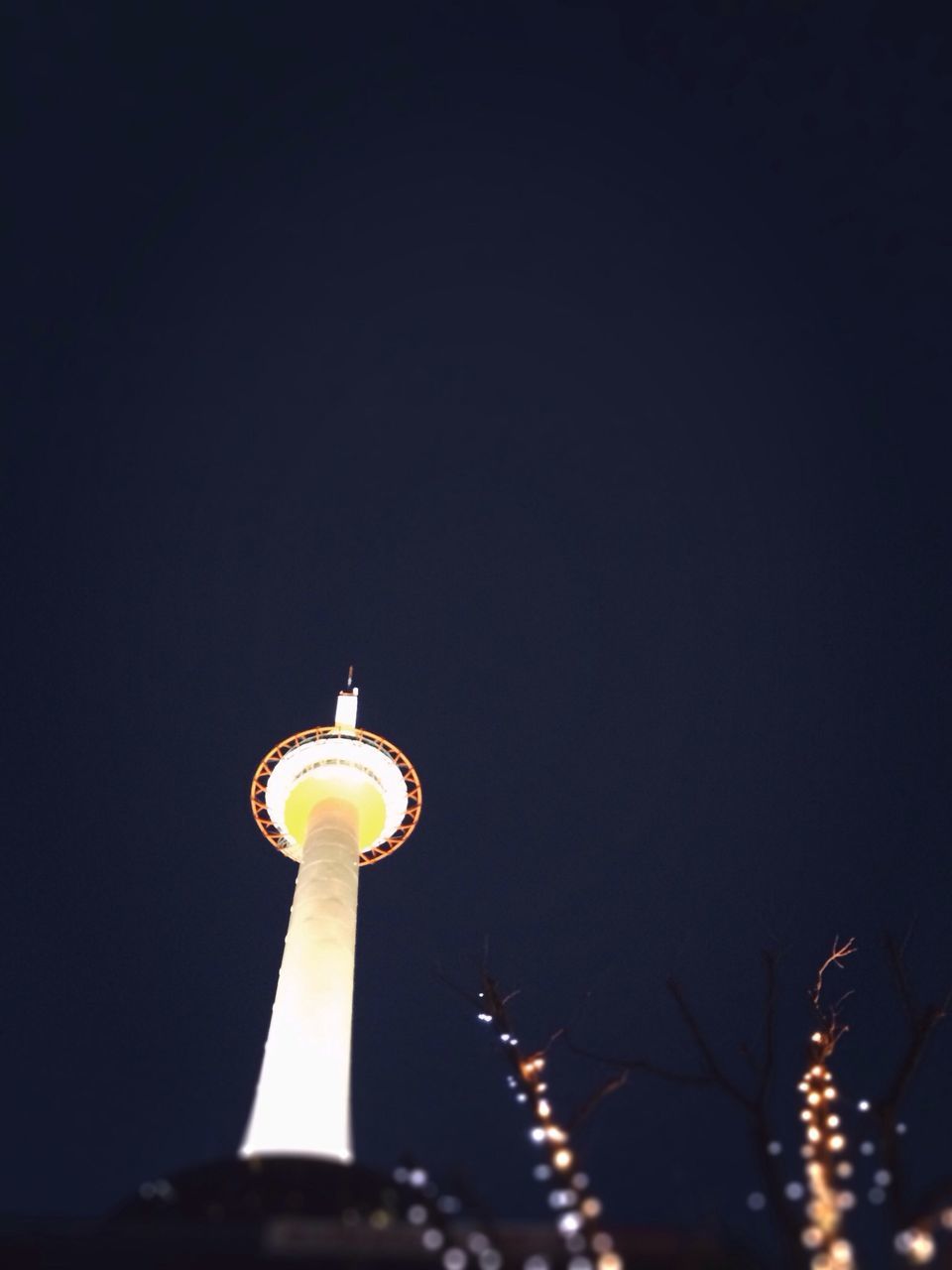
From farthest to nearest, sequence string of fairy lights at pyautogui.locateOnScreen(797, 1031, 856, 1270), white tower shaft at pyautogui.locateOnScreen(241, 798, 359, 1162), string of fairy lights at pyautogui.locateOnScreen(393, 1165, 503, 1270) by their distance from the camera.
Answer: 1. white tower shaft at pyautogui.locateOnScreen(241, 798, 359, 1162)
2. string of fairy lights at pyautogui.locateOnScreen(797, 1031, 856, 1270)
3. string of fairy lights at pyautogui.locateOnScreen(393, 1165, 503, 1270)

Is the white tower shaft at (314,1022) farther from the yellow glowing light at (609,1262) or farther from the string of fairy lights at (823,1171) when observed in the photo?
the string of fairy lights at (823,1171)

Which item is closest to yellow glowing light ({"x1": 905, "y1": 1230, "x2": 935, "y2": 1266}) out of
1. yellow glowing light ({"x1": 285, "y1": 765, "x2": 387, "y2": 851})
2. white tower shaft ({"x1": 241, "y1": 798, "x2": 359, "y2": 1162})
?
white tower shaft ({"x1": 241, "y1": 798, "x2": 359, "y2": 1162})

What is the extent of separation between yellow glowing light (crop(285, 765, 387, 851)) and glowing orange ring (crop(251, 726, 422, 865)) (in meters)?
0.76

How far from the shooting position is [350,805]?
99.2 ft

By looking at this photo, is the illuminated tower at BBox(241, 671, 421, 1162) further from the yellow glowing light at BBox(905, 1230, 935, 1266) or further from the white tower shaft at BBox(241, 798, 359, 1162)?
the yellow glowing light at BBox(905, 1230, 935, 1266)

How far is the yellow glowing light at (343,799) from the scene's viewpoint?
101ft

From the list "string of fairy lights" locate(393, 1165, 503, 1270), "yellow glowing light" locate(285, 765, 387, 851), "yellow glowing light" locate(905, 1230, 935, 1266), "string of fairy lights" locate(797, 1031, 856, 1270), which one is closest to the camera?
"yellow glowing light" locate(905, 1230, 935, 1266)

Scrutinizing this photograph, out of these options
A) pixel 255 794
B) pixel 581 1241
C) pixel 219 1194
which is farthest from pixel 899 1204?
pixel 255 794

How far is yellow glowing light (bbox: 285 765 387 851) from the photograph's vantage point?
30.8 meters

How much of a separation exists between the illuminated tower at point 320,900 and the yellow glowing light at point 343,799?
0.03 meters

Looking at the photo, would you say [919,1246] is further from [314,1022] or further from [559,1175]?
[314,1022]

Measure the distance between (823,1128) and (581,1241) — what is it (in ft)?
18.5

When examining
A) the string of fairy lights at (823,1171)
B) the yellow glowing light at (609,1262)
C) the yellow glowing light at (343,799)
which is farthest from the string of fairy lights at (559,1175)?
the yellow glowing light at (343,799)

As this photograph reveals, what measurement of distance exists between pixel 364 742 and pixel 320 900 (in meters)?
7.16
